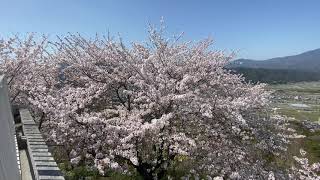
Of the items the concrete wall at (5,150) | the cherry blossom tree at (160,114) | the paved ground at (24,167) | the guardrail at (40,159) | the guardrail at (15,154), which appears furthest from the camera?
the cherry blossom tree at (160,114)

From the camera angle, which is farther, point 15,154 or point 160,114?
point 160,114

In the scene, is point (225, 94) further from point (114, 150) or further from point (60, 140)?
point (60, 140)

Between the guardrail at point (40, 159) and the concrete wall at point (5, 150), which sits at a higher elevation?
the concrete wall at point (5, 150)

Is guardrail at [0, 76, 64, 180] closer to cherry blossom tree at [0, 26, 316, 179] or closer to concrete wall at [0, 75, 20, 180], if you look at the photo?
concrete wall at [0, 75, 20, 180]

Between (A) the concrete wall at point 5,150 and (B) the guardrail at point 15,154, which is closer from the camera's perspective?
(A) the concrete wall at point 5,150

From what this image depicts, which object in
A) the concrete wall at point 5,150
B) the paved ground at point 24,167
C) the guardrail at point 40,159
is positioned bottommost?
the paved ground at point 24,167

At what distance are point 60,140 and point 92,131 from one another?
5.05 ft

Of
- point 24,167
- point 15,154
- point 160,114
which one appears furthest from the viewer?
point 160,114

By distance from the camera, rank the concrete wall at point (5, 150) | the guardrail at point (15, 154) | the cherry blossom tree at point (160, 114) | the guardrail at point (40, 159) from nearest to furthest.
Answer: the concrete wall at point (5, 150) → the guardrail at point (15, 154) → the guardrail at point (40, 159) → the cherry blossom tree at point (160, 114)

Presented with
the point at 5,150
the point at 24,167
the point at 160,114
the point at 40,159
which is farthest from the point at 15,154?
the point at 160,114

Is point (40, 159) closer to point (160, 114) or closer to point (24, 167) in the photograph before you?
point (24, 167)

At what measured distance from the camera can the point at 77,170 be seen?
51.0ft

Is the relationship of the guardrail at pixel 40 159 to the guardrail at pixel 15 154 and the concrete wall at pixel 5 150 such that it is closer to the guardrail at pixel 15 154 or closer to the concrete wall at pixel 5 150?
the guardrail at pixel 15 154

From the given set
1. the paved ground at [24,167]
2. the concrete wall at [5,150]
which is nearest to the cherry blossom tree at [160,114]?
the paved ground at [24,167]
